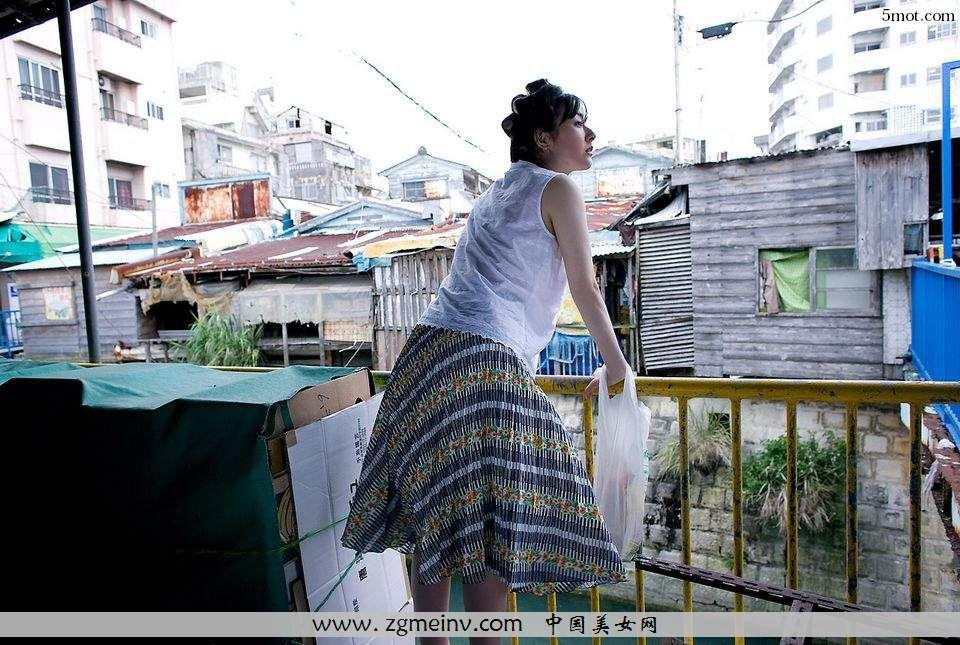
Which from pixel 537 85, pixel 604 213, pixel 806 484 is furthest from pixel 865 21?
pixel 537 85

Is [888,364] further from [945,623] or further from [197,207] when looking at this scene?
[197,207]

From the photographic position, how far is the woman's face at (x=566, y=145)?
1685 mm

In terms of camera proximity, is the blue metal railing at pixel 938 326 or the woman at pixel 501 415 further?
the blue metal railing at pixel 938 326

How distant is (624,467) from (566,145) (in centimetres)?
96

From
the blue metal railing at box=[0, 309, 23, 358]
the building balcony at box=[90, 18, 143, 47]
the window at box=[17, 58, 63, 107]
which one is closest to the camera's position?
the blue metal railing at box=[0, 309, 23, 358]

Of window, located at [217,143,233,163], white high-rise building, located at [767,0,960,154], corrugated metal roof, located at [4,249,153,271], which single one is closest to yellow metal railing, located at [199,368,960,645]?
corrugated metal roof, located at [4,249,153,271]

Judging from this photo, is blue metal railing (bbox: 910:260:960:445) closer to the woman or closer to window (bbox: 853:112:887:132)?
the woman

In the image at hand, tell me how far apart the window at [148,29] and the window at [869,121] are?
110 feet

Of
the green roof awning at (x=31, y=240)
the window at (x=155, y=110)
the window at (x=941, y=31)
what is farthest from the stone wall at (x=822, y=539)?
the window at (x=941, y=31)

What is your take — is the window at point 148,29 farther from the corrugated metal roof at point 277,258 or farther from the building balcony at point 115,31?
the corrugated metal roof at point 277,258

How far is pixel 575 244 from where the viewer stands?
158 centimetres

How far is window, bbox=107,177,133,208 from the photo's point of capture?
20.5 metres

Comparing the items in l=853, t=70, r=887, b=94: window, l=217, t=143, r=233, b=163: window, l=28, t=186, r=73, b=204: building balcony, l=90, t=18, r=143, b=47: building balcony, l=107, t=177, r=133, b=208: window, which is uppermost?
l=853, t=70, r=887, b=94: window

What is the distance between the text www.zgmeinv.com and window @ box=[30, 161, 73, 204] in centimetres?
2040
